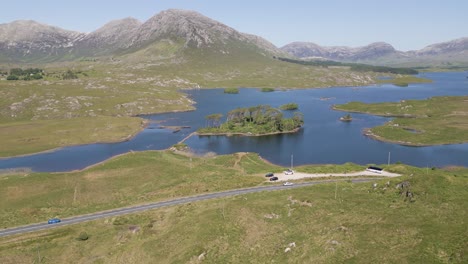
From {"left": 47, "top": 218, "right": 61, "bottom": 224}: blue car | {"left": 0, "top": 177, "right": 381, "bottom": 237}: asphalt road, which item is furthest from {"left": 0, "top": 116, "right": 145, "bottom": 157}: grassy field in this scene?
{"left": 47, "top": 218, "right": 61, "bottom": 224}: blue car

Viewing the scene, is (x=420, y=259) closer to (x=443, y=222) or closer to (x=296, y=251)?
(x=443, y=222)

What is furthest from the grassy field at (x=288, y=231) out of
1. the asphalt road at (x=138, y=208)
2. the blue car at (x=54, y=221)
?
the blue car at (x=54, y=221)

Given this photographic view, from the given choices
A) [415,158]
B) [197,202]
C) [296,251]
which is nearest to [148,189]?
[197,202]

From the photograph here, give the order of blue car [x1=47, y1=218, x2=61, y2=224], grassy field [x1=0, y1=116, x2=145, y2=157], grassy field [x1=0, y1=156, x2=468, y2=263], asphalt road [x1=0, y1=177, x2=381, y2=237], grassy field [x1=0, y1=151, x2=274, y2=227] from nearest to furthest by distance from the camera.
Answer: grassy field [x1=0, y1=156, x2=468, y2=263], asphalt road [x1=0, y1=177, x2=381, y2=237], blue car [x1=47, y1=218, x2=61, y2=224], grassy field [x1=0, y1=151, x2=274, y2=227], grassy field [x1=0, y1=116, x2=145, y2=157]

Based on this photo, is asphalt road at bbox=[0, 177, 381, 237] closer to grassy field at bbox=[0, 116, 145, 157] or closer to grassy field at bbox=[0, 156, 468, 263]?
grassy field at bbox=[0, 156, 468, 263]

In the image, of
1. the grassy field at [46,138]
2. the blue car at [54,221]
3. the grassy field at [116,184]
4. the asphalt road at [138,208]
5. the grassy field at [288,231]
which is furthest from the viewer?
the grassy field at [46,138]

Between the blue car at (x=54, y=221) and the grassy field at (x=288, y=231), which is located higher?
the grassy field at (x=288, y=231)

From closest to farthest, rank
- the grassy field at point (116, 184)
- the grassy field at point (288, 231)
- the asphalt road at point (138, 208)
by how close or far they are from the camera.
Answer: the grassy field at point (288, 231) < the asphalt road at point (138, 208) < the grassy field at point (116, 184)

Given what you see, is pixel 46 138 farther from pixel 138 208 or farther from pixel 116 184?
pixel 138 208

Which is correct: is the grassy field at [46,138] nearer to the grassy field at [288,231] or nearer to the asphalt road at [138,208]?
the grassy field at [288,231]
